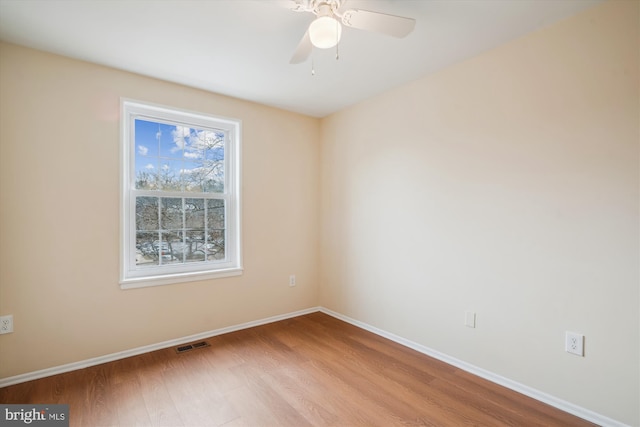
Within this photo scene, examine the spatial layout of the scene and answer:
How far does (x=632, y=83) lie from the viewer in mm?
1698

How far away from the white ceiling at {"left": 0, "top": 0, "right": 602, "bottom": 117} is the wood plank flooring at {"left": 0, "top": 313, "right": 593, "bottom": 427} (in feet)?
7.94

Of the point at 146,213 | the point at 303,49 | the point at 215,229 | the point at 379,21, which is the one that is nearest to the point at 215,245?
the point at 215,229

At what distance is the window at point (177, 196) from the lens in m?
2.70

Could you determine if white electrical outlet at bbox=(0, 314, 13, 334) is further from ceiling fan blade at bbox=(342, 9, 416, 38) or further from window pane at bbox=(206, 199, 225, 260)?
ceiling fan blade at bbox=(342, 9, 416, 38)

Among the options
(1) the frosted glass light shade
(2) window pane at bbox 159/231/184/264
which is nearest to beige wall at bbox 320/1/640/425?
(1) the frosted glass light shade

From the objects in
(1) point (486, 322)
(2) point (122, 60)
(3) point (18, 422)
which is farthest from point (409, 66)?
(3) point (18, 422)

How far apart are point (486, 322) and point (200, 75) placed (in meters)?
3.09

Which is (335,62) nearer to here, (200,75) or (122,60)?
(200,75)

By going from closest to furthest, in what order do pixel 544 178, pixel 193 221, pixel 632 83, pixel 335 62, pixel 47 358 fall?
pixel 632 83 < pixel 544 178 < pixel 47 358 < pixel 335 62 < pixel 193 221

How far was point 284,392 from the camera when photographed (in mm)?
2100
